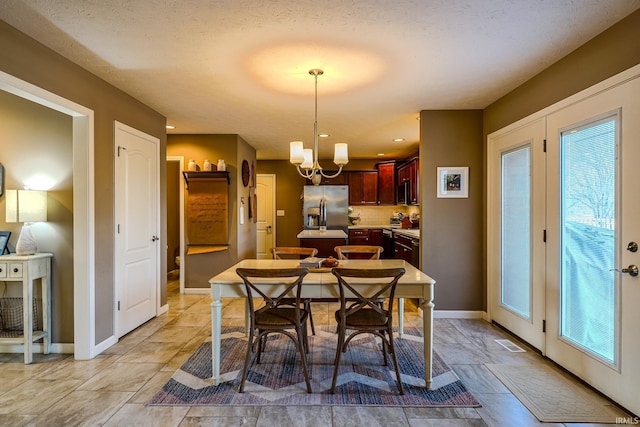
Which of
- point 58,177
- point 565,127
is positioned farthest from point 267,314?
point 565,127

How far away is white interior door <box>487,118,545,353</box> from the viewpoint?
2.93 meters

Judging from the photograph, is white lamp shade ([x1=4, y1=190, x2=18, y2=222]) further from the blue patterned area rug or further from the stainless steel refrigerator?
the stainless steel refrigerator

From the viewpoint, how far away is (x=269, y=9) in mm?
1969

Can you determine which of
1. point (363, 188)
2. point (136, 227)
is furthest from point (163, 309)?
point (363, 188)

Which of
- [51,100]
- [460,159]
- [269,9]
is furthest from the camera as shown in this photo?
[460,159]

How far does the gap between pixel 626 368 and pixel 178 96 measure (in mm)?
4104

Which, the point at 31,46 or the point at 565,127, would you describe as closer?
the point at 31,46

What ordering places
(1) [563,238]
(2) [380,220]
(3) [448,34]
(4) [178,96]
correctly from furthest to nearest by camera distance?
(2) [380,220], (4) [178,96], (1) [563,238], (3) [448,34]

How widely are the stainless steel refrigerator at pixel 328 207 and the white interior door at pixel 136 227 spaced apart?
3.81 metres

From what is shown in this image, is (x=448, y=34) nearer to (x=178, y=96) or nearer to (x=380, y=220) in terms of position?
(x=178, y=96)

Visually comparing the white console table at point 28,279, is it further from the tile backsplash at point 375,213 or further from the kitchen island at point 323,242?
the tile backsplash at point 375,213

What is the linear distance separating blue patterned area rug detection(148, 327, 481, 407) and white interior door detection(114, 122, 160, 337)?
1.00 m

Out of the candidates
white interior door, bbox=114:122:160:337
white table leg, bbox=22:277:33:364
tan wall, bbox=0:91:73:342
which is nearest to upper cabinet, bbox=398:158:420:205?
white interior door, bbox=114:122:160:337

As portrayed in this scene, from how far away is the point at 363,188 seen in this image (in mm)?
7609
